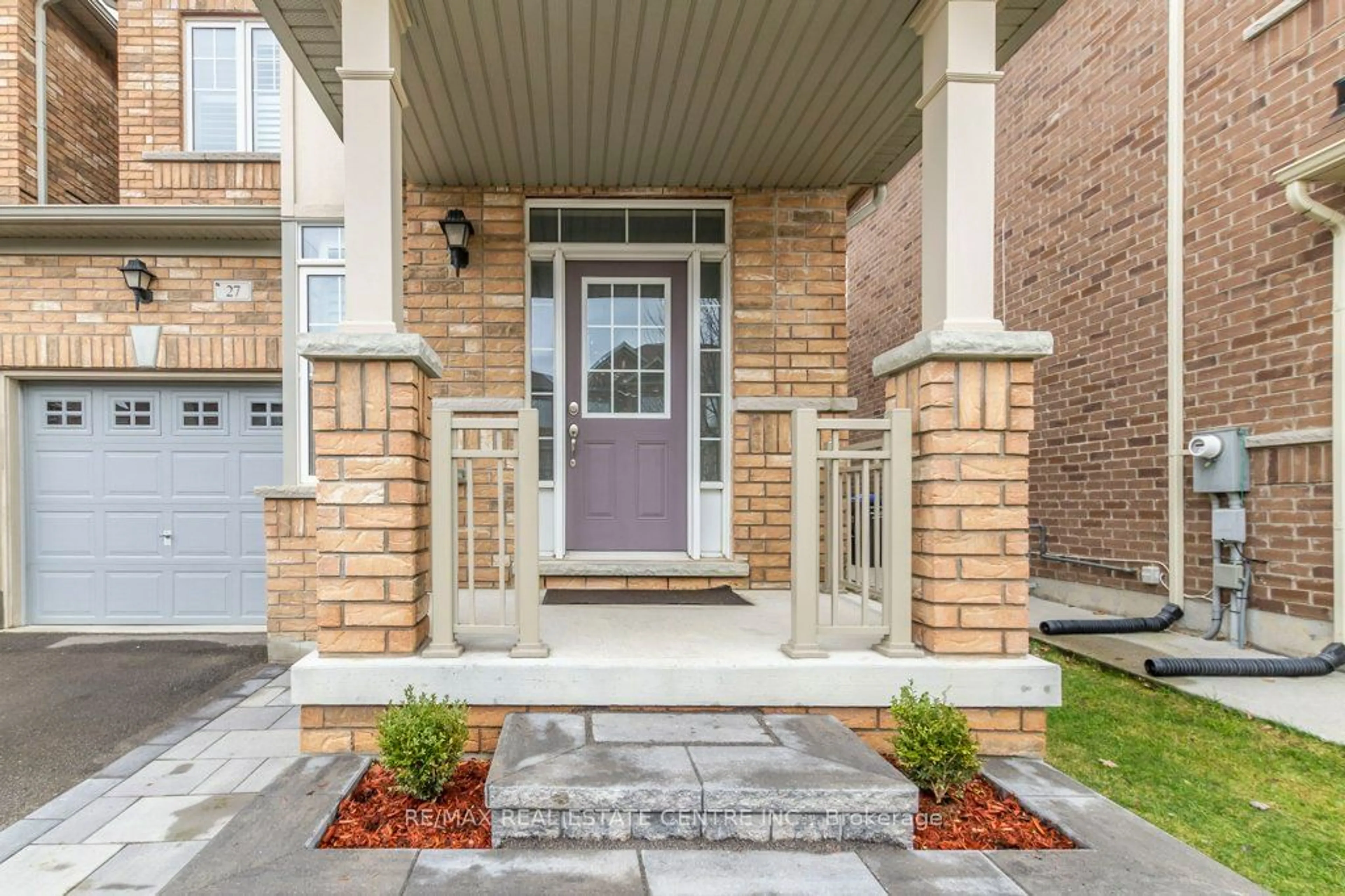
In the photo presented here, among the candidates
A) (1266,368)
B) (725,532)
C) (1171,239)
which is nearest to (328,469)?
(725,532)

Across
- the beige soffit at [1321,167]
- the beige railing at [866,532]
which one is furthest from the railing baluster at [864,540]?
the beige soffit at [1321,167]

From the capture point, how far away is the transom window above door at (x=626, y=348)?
439 cm

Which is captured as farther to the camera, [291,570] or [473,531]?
[291,570]

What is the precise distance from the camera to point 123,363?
5062 millimetres

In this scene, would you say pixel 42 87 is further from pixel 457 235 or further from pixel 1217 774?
pixel 1217 774

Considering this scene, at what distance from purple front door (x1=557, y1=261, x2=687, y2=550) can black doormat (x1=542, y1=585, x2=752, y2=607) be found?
37cm

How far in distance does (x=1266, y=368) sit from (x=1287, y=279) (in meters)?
0.48

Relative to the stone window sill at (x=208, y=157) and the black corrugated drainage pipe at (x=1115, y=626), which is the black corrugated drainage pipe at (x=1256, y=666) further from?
the stone window sill at (x=208, y=157)

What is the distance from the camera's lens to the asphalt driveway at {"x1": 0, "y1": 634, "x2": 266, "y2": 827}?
9.00 ft

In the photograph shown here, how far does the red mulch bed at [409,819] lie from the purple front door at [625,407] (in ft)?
7.32

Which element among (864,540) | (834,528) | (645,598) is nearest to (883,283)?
(645,598)

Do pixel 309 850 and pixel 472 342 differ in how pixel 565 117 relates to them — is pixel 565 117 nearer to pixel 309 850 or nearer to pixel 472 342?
pixel 472 342

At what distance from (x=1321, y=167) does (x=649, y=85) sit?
3.29m

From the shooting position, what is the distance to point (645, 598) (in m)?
3.84
